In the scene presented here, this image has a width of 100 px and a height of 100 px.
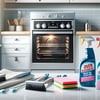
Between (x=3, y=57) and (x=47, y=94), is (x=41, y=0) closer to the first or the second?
(x=3, y=57)

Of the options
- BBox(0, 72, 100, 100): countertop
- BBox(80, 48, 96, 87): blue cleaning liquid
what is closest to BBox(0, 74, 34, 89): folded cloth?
BBox(0, 72, 100, 100): countertop

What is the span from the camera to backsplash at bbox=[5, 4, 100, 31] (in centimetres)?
505

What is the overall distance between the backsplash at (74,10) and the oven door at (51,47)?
0.69 m

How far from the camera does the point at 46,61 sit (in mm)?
4527

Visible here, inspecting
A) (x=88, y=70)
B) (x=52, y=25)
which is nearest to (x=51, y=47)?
(x=52, y=25)

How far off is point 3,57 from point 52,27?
3.42 feet

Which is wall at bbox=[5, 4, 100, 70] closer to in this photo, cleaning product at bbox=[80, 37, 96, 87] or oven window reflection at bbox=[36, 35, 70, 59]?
oven window reflection at bbox=[36, 35, 70, 59]

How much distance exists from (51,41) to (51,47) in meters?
0.11

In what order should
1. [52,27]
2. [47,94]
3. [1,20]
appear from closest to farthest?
[47,94], [52,27], [1,20]

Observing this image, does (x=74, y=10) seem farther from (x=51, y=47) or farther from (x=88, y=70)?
(x=88, y=70)

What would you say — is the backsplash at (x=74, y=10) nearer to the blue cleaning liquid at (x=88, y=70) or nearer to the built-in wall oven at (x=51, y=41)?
the built-in wall oven at (x=51, y=41)

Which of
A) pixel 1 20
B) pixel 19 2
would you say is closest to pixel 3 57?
pixel 1 20

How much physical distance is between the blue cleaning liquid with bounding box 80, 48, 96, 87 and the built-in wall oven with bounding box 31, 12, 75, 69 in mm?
3252

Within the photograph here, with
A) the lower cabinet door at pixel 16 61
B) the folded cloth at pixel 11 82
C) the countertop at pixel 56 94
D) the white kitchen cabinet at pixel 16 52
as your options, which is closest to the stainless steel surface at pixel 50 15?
the white kitchen cabinet at pixel 16 52
